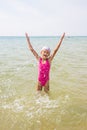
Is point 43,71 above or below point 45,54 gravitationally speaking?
below

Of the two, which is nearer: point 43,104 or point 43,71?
point 43,104

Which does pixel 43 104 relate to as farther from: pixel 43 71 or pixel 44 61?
pixel 44 61

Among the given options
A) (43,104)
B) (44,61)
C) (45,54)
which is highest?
(45,54)

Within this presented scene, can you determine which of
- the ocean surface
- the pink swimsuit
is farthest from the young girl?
the ocean surface

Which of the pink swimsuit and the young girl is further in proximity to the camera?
the pink swimsuit

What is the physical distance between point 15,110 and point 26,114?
17.6 inches

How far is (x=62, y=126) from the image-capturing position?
5.32 meters

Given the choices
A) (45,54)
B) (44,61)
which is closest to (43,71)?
(44,61)

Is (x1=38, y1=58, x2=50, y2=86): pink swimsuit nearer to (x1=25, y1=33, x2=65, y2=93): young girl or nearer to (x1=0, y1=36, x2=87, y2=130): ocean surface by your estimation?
(x1=25, y1=33, x2=65, y2=93): young girl

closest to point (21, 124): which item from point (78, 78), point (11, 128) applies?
point (11, 128)

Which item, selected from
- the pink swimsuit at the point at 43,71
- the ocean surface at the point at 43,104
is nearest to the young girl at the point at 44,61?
the pink swimsuit at the point at 43,71

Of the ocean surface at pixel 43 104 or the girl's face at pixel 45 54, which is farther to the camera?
the girl's face at pixel 45 54

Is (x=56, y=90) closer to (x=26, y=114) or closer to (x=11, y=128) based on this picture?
(x=26, y=114)

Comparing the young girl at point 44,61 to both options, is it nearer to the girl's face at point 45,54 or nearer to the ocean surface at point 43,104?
the girl's face at point 45,54
